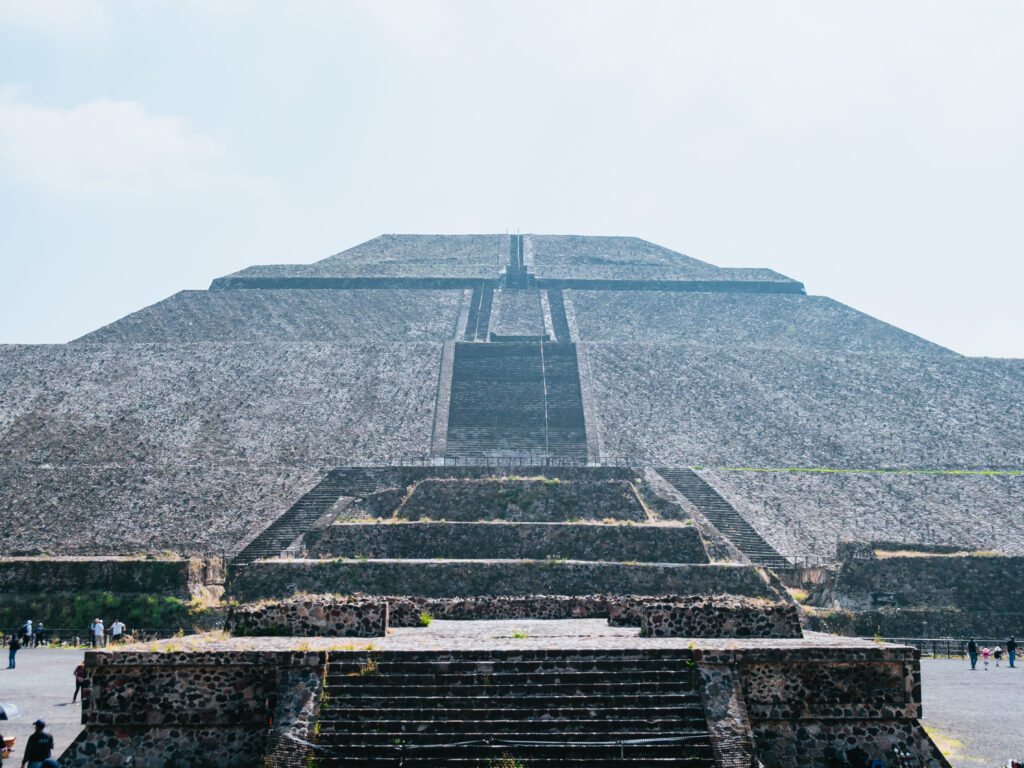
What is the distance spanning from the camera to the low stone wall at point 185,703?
6672 mm

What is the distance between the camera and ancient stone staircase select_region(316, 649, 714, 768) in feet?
20.5

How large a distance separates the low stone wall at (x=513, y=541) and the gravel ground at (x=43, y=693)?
475 cm

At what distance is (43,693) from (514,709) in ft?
22.9

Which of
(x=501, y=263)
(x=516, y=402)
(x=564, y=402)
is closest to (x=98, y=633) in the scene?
Result: (x=516, y=402)

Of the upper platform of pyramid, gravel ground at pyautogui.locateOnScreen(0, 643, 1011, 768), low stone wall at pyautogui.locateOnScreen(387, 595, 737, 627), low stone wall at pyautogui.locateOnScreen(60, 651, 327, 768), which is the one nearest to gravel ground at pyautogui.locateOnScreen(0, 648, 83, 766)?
gravel ground at pyautogui.locateOnScreen(0, 643, 1011, 768)

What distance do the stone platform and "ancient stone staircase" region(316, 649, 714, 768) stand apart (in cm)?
1

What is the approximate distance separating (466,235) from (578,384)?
24.5m

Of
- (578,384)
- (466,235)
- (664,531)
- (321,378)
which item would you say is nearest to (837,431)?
(578,384)

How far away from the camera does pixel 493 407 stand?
94.2 feet

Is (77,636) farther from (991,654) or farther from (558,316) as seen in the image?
(558,316)

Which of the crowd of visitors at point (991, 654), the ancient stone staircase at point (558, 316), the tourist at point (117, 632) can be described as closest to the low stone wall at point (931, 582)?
the crowd of visitors at point (991, 654)

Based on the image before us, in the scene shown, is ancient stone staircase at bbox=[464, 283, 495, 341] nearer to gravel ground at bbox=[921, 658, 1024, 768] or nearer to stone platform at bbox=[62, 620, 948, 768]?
gravel ground at bbox=[921, 658, 1024, 768]

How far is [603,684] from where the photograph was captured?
6699 millimetres

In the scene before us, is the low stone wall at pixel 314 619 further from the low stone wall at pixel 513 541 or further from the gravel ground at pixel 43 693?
the low stone wall at pixel 513 541
